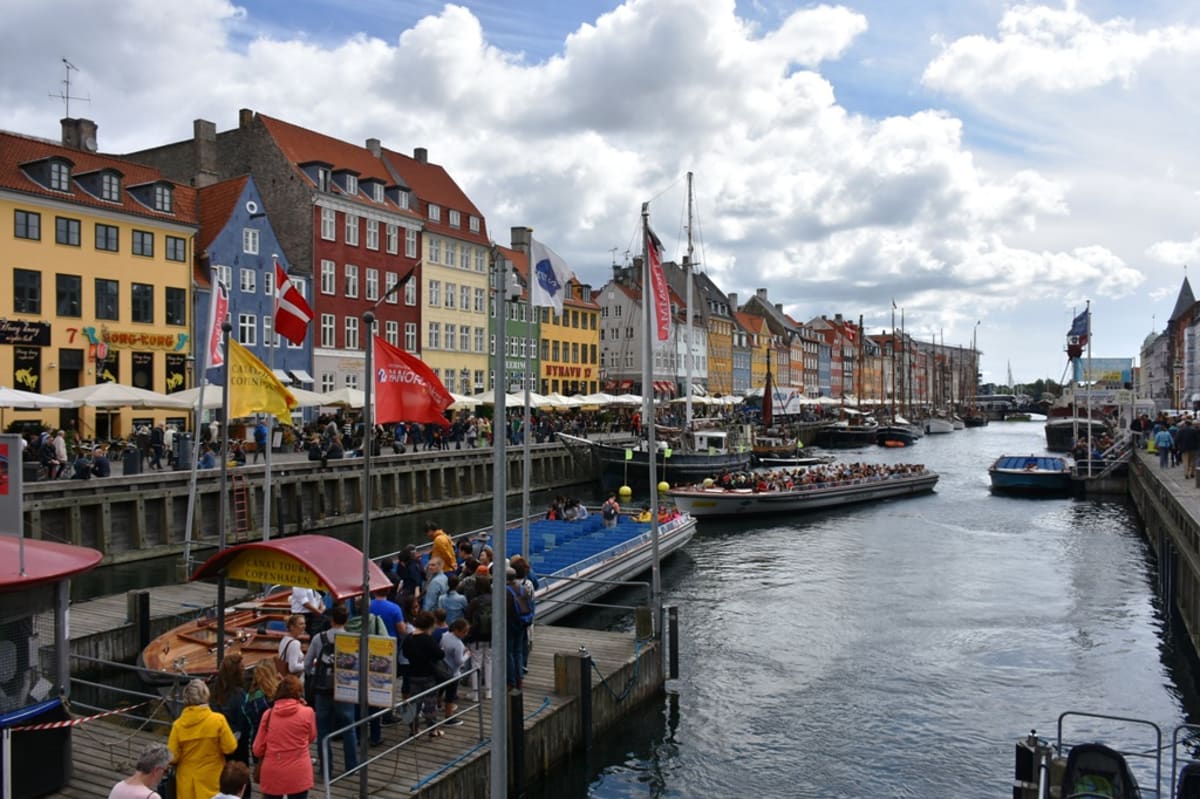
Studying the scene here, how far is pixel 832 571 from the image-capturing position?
31.4 metres

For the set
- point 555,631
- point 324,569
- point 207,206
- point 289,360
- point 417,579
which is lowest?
point 555,631

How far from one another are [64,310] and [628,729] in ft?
115

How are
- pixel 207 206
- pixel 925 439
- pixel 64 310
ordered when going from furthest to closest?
pixel 925 439, pixel 207 206, pixel 64 310

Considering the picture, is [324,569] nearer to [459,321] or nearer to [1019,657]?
[1019,657]

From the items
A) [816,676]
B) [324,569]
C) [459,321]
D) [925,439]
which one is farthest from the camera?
[925,439]

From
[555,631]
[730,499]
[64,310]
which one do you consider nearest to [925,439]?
[730,499]

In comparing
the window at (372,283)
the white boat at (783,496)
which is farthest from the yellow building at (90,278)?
the white boat at (783,496)

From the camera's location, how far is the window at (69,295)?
4100cm

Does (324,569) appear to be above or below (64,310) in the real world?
below

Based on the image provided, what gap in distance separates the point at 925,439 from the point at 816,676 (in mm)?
103789

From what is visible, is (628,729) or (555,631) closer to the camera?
(628,729)

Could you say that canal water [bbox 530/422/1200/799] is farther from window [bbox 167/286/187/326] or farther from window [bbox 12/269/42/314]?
window [bbox 12/269/42/314]

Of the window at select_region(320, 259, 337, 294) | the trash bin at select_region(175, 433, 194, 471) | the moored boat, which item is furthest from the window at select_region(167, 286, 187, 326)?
the moored boat

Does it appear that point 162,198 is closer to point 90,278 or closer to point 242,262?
point 242,262
